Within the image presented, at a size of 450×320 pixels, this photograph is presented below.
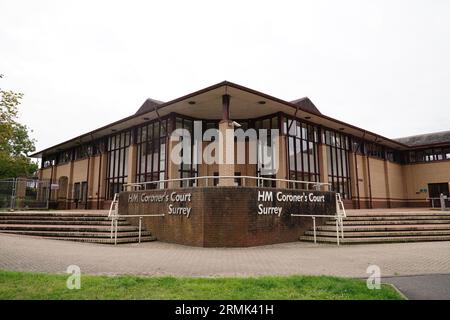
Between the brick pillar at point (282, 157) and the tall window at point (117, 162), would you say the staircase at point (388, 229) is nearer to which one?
the brick pillar at point (282, 157)

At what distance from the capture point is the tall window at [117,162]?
23047 mm

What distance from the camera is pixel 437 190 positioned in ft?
93.8

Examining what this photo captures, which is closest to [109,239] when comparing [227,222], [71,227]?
[71,227]

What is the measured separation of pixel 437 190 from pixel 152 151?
24.6 m

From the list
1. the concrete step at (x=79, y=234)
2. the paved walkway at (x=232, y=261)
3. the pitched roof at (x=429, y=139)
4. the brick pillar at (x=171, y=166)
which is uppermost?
the pitched roof at (x=429, y=139)

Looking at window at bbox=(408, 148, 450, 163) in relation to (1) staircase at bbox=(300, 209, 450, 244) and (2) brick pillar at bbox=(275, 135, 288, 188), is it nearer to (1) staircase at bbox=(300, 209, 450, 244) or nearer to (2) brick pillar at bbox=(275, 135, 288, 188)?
(1) staircase at bbox=(300, 209, 450, 244)

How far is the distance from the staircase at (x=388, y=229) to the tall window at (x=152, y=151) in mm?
9770

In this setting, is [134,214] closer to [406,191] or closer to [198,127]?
[198,127]

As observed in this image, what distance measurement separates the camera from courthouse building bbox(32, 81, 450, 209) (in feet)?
59.1

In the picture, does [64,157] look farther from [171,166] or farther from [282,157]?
[282,157]

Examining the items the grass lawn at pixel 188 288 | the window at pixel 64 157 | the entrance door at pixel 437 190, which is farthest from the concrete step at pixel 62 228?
the entrance door at pixel 437 190

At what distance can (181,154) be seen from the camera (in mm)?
19156

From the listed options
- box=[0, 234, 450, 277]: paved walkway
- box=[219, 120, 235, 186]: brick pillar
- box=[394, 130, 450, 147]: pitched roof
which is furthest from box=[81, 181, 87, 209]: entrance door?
box=[394, 130, 450, 147]: pitched roof

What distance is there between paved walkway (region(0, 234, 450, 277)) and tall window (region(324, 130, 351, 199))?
499 inches
